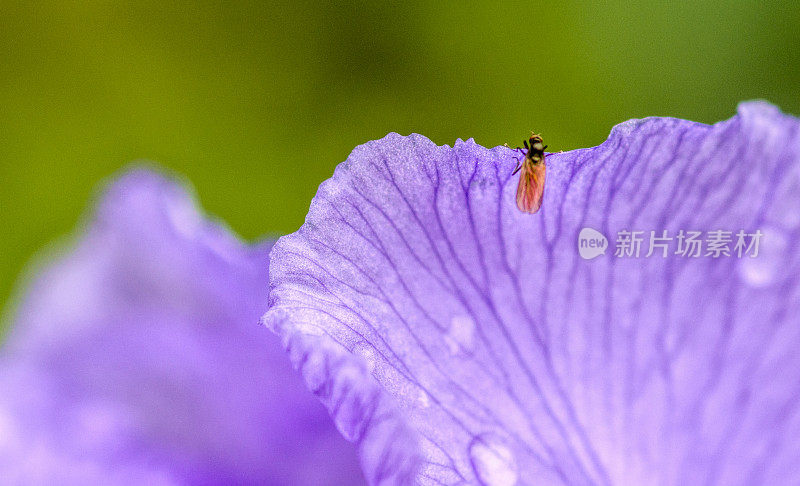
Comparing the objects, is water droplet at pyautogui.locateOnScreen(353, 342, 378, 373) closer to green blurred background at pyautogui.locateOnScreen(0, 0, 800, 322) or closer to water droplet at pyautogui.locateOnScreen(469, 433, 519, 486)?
water droplet at pyautogui.locateOnScreen(469, 433, 519, 486)

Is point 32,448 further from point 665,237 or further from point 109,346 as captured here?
point 665,237

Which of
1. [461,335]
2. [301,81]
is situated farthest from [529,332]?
[301,81]

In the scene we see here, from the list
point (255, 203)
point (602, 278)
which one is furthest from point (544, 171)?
point (255, 203)

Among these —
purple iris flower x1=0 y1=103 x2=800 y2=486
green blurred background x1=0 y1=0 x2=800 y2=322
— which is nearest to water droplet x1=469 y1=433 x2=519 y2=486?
purple iris flower x1=0 y1=103 x2=800 y2=486

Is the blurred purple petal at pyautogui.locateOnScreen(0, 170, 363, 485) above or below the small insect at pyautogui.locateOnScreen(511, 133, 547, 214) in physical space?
below

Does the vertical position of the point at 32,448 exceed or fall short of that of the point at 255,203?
it falls short

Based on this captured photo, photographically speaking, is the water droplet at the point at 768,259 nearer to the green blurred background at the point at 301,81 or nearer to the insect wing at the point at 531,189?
the insect wing at the point at 531,189
